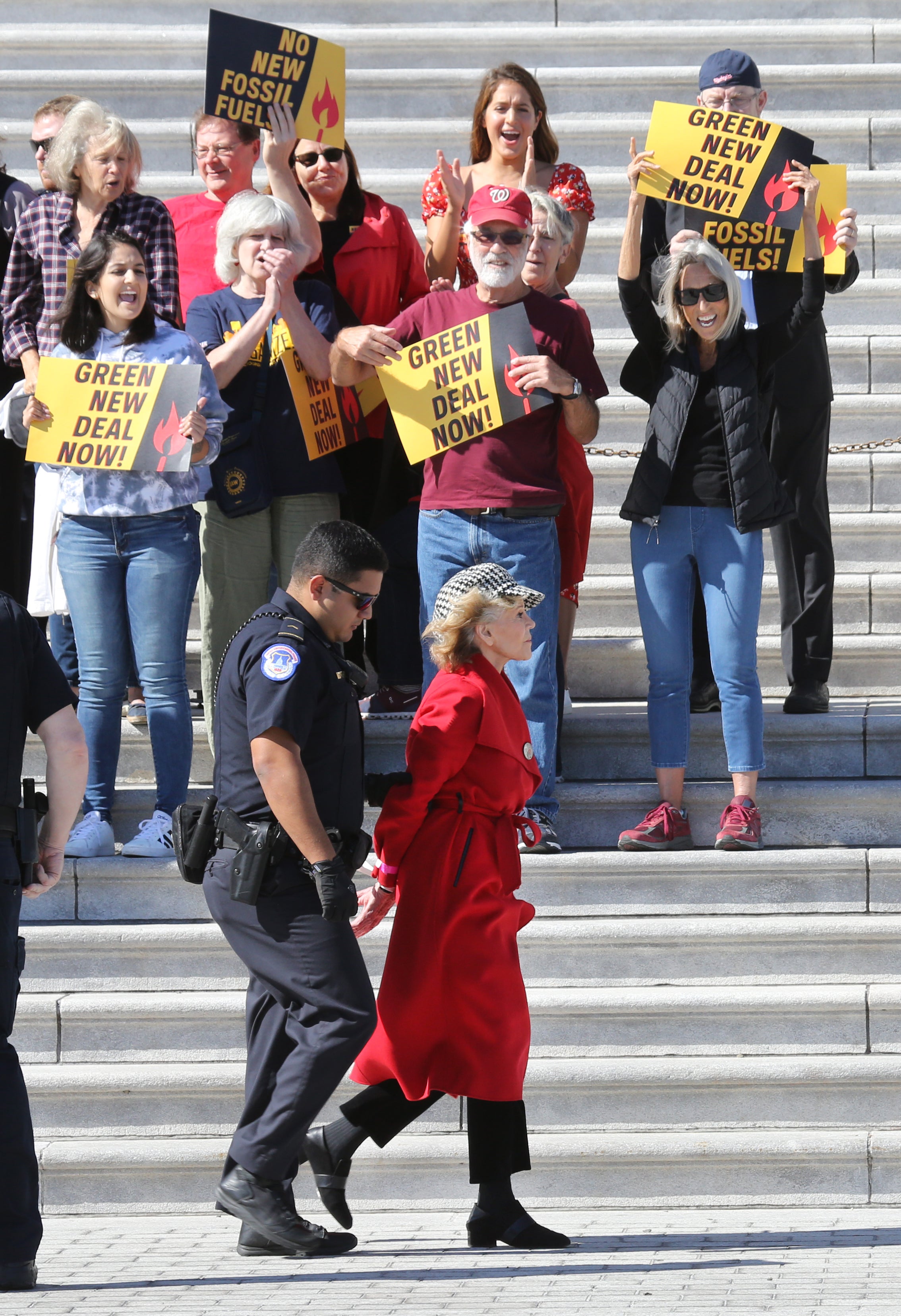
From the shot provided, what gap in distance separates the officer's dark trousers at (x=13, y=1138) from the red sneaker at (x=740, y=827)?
2546 mm

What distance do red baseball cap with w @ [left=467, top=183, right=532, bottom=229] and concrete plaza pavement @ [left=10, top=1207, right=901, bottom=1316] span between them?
3.23 metres

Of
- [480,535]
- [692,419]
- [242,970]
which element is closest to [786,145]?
[692,419]

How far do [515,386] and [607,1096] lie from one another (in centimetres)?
238

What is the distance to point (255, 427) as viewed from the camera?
668 cm

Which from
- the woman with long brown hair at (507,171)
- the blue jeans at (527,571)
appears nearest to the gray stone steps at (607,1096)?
the blue jeans at (527,571)

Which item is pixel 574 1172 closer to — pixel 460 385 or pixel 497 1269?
pixel 497 1269

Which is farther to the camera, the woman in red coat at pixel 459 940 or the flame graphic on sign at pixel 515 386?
the flame graphic on sign at pixel 515 386

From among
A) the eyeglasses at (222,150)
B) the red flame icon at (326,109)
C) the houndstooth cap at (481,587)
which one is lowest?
the houndstooth cap at (481,587)

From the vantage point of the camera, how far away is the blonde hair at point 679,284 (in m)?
6.38

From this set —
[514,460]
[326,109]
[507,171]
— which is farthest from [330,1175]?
[507,171]

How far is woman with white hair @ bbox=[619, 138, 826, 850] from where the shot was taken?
632 cm

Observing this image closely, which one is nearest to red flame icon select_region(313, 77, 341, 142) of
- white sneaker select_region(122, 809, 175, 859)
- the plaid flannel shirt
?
the plaid flannel shirt

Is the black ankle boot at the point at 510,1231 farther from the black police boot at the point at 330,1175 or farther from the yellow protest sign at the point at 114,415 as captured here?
the yellow protest sign at the point at 114,415

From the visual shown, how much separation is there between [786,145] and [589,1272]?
3973mm
